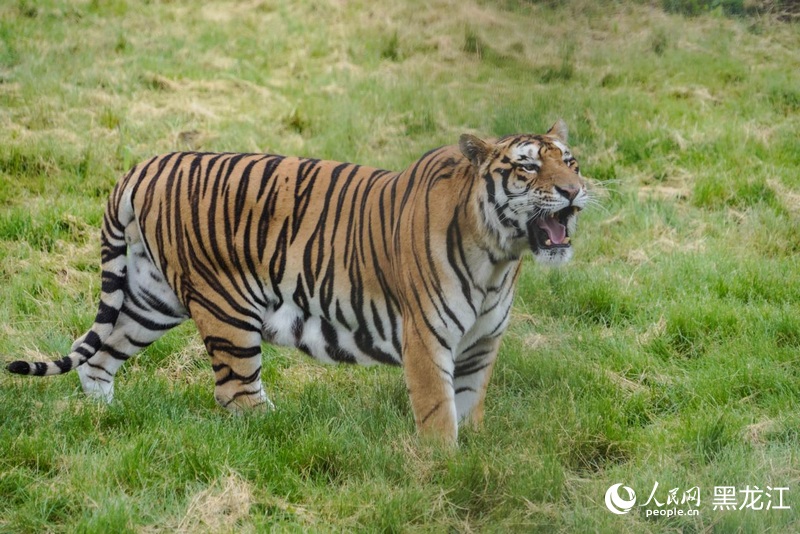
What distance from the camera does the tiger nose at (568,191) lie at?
417 centimetres

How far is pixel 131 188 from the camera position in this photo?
508cm

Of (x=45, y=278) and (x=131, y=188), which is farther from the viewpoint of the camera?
(x=45, y=278)

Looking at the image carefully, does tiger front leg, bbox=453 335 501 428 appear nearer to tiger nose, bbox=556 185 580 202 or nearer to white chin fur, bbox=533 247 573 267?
white chin fur, bbox=533 247 573 267

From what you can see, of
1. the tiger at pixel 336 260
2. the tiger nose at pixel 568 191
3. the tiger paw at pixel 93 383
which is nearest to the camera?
the tiger nose at pixel 568 191

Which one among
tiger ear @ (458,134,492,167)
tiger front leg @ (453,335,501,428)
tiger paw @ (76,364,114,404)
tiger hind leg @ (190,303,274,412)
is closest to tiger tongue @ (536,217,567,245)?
tiger ear @ (458,134,492,167)

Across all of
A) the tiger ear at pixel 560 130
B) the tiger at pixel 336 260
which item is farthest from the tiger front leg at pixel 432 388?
the tiger ear at pixel 560 130

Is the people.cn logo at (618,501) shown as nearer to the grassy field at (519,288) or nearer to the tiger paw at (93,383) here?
the grassy field at (519,288)

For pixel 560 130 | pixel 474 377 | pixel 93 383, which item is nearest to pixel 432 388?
pixel 474 377

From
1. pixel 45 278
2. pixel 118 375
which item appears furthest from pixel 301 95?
pixel 118 375

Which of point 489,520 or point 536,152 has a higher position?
point 536,152

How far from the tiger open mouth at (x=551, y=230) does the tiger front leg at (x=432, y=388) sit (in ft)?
2.02

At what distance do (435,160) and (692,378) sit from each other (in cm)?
178

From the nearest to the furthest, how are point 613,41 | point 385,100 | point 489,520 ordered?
point 489,520 < point 613,41 < point 385,100

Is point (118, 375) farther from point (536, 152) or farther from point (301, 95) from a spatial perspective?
point (301, 95)
